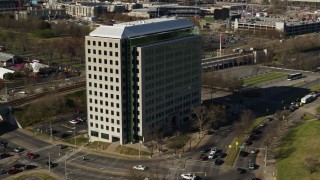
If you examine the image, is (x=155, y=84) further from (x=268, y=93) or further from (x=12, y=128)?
(x=268, y=93)

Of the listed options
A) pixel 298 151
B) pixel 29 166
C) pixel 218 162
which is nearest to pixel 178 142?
pixel 218 162

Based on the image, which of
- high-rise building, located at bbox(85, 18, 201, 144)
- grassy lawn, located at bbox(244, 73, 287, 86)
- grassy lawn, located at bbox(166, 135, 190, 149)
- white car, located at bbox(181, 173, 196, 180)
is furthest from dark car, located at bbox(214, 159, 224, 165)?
grassy lawn, located at bbox(244, 73, 287, 86)

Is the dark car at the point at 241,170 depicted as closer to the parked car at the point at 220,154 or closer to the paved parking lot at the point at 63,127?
the parked car at the point at 220,154

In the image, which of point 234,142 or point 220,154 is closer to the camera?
point 220,154

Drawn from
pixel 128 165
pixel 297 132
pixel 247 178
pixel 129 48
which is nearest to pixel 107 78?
pixel 129 48

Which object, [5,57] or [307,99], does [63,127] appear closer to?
[307,99]
